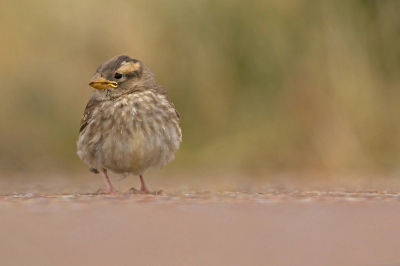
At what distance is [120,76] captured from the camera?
10.5 ft

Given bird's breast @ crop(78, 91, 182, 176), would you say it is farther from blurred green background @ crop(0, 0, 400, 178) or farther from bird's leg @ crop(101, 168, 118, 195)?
blurred green background @ crop(0, 0, 400, 178)

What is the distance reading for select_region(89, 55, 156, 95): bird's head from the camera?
10.3 ft

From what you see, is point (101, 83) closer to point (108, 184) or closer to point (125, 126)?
point (125, 126)

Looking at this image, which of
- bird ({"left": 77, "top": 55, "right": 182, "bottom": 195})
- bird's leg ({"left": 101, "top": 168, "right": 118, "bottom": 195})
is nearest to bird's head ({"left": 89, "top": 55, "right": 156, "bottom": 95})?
bird ({"left": 77, "top": 55, "right": 182, "bottom": 195})

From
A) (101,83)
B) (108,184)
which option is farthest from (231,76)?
(108,184)

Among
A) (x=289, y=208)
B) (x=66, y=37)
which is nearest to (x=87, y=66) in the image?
(x=66, y=37)

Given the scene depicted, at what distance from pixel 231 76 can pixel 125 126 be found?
2.54 m

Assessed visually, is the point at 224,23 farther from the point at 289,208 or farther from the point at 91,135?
the point at 289,208

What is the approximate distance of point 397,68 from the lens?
5.39 metres

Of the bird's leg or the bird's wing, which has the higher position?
the bird's wing

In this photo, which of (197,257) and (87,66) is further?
(87,66)

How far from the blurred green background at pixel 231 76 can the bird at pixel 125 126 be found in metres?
1.97

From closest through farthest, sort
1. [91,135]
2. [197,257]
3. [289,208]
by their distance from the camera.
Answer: [197,257] < [289,208] < [91,135]

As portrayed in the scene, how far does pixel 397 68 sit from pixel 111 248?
4884 millimetres
